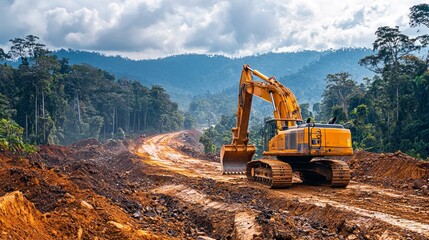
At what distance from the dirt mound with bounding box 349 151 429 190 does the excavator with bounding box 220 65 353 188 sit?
2728mm

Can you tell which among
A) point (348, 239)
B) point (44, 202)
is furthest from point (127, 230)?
point (348, 239)

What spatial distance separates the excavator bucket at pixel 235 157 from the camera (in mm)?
19109

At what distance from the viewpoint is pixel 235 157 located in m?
19.3

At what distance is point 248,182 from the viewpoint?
18453 millimetres

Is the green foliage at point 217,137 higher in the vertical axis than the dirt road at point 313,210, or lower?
higher

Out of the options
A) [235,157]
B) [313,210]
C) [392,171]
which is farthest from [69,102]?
[313,210]

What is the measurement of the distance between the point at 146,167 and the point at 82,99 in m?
44.7

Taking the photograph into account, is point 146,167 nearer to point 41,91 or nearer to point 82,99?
point 41,91

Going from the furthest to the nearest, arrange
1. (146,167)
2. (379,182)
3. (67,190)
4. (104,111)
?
(104,111) → (146,167) → (379,182) → (67,190)

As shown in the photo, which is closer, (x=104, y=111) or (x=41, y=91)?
(x=41, y=91)

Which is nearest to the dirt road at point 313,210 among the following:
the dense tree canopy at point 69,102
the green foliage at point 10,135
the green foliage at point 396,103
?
the green foliage at point 10,135

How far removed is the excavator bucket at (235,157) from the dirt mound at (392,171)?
16.4 feet

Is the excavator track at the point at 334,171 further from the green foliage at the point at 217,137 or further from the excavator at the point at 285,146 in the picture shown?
the green foliage at the point at 217,137

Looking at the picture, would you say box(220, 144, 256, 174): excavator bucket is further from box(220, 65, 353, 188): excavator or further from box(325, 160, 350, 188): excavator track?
box(325, 160, 350, 188): excavator track
